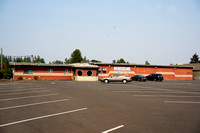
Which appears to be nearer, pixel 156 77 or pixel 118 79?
pixel 118 79

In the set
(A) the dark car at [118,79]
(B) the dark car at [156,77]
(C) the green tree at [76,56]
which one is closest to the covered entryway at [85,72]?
(A) the dark car at [118,79]

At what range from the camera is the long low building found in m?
39.8

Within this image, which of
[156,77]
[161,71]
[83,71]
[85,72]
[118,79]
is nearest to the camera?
[118,79]

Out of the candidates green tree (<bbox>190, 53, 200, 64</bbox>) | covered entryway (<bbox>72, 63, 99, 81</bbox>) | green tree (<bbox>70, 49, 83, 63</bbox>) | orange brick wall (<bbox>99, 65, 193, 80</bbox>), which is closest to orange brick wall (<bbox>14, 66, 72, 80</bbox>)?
covered entryway (<bbox>72, 63, 99, 81</bbox>)

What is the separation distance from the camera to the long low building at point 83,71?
3981cm

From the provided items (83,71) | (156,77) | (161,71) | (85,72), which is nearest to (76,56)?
(161,71)

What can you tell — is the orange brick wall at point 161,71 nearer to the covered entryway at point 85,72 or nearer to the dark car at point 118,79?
the covered entryway at point 85,72

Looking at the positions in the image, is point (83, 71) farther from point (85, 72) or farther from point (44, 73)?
point (44, 73)

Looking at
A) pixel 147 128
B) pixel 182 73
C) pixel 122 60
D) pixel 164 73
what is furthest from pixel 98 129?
pixel 122 60

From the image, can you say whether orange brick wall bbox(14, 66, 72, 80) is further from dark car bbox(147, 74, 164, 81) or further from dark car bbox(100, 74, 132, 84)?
dark car bbox(147, 74, 164, 81)

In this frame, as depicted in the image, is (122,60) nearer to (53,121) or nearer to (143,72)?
(143,72)

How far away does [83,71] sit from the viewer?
1698 inches

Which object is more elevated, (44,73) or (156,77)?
(44,73)

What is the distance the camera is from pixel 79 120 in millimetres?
6883
